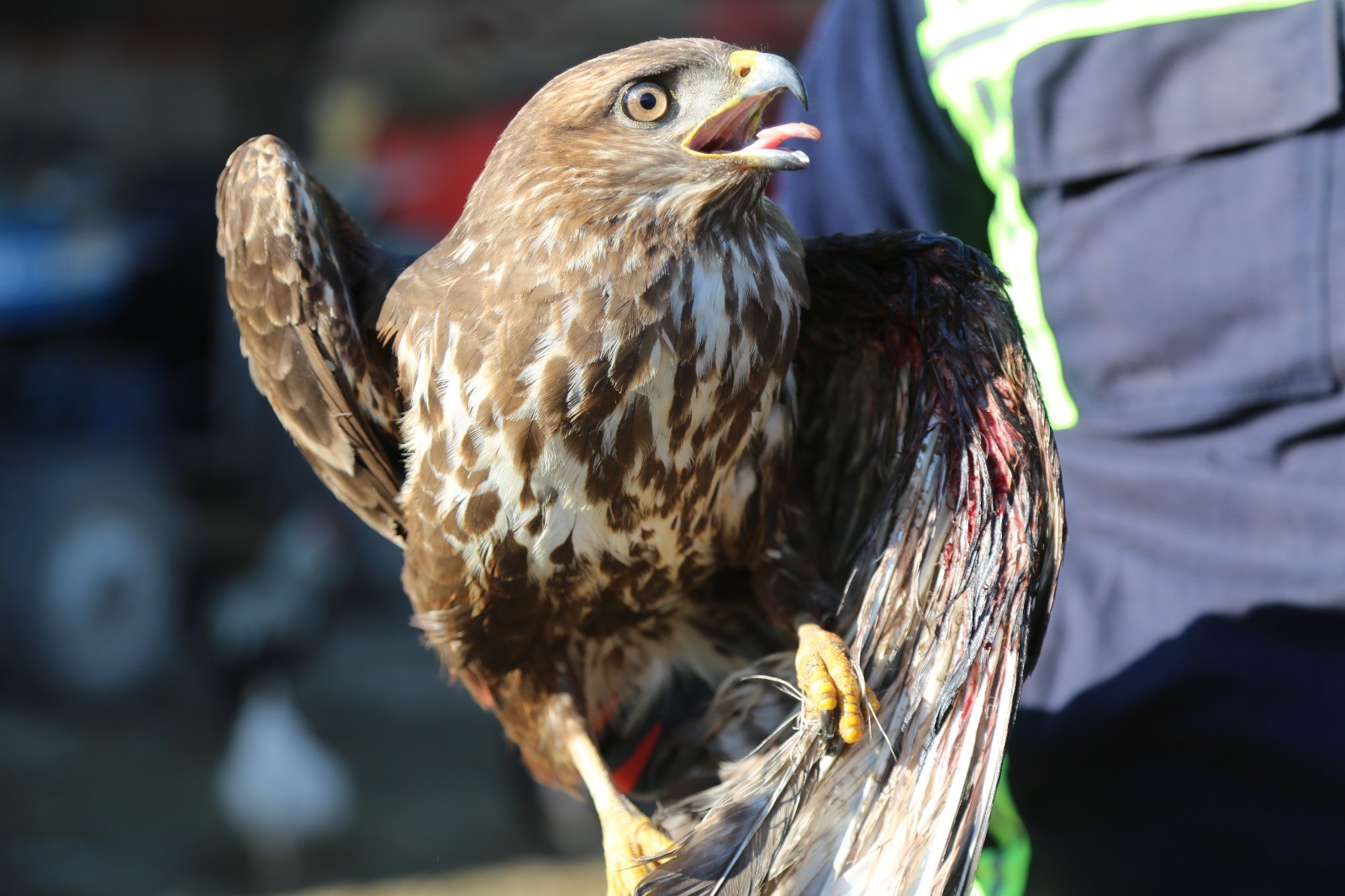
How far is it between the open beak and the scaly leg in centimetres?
89

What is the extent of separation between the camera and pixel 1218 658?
75.9 inches

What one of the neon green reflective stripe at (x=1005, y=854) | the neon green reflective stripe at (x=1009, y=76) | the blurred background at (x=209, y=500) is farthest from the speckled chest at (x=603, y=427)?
the blurred background at (x=209, y=500)

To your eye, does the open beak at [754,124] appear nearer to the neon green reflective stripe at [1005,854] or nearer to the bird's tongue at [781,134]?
the bird's tongue at [781,134]

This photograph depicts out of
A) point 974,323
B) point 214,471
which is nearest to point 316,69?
point 214,471

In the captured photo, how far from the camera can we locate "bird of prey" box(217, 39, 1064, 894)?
1.49 metres

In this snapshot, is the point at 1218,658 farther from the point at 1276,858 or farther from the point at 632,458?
the point at 632,458

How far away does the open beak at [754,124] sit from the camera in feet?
4.96

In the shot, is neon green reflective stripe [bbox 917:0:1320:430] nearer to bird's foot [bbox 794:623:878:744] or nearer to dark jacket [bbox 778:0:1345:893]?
dark jacket [bbox 778:0:1345:893]

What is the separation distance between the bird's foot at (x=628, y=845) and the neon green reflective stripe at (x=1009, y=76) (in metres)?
1.01

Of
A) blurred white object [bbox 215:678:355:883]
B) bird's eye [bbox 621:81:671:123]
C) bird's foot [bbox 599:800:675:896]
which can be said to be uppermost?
bird's eye [bbox 621:81:671:123]

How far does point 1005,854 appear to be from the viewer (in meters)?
2.17

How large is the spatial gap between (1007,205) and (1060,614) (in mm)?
746

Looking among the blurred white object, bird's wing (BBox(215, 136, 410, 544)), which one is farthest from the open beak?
the blurred white object

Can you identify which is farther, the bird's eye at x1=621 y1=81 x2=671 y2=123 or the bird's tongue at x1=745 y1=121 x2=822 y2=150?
the bird's eye at x1=621 y1=81 x2=671 y2=123
